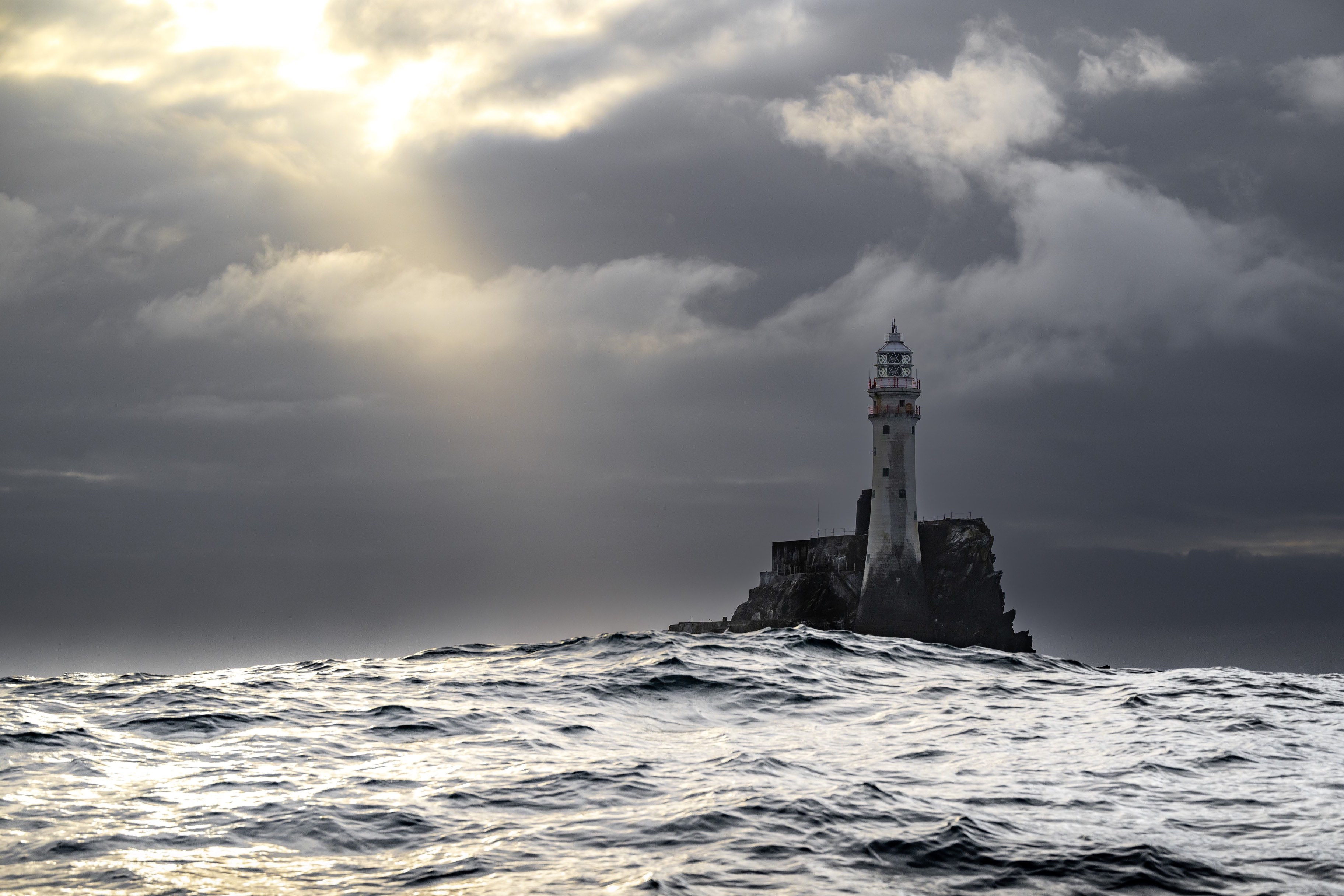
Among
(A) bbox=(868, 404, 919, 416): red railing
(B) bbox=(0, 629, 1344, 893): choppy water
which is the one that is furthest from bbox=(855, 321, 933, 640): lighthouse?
(B) bbox=(0, 629, 1344, 893): choppy water

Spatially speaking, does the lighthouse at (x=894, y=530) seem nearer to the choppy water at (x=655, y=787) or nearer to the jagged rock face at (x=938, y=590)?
the jagged rock face at (x=938, y=590)

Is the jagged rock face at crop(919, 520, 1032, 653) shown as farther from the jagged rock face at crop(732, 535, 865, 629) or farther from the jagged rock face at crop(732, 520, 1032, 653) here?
the jagged rock face at crop(732, 535, 865, 629)

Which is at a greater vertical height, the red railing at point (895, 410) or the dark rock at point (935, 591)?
the red railing at point (895, 410)

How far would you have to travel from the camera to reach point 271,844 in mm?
14578

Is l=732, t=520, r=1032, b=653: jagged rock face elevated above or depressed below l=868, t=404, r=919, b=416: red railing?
below

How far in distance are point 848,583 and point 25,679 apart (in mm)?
69789

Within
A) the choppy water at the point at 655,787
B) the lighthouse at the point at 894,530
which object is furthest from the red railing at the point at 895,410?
the choppy water at the point at 655,787

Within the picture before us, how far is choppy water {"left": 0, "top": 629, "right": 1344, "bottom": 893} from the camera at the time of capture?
13.6m

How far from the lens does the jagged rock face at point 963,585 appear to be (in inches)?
3595

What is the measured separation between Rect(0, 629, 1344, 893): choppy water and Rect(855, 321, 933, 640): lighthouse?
5504 centimetres

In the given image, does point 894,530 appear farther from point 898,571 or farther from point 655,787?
point 655,787

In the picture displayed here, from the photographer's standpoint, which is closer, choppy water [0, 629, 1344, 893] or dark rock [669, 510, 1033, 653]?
choppy water [0, 629, 1344, 893]

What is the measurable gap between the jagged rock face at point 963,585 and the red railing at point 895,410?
985 cm

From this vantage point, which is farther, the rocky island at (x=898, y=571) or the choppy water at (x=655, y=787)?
the rocky island at (x=898, y=571)
